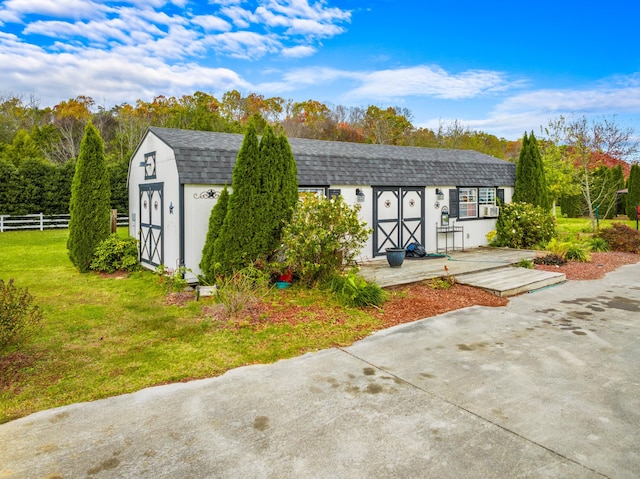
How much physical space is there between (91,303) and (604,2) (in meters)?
17.0

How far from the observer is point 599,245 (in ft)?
44.3

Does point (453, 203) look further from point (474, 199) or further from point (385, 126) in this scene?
point (385, 126)

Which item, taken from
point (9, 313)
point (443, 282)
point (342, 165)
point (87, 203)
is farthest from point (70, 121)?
point (443, 282)

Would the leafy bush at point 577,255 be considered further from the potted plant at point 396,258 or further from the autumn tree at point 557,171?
the autumn tree at point 557,171

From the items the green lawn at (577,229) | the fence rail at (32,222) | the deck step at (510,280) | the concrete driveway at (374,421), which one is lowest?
the concrete driveway at (374,421)

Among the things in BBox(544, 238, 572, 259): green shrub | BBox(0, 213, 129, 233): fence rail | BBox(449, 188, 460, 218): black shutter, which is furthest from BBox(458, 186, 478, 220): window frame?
BBox(0, 213, 129, 233): fence rail

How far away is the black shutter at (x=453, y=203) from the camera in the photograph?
42.4 feet

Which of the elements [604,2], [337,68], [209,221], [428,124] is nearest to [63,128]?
[337,68]

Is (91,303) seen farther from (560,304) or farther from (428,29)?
(428,29)

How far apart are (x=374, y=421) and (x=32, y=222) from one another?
2239 centimetres

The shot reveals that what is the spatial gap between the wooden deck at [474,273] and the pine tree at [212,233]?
10.7 ft

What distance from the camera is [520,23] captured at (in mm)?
14703

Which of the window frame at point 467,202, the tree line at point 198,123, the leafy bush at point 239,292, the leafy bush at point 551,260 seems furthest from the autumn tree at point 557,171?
the tree line at point 198,123

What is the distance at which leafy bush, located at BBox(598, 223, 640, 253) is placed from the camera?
13.3 m
